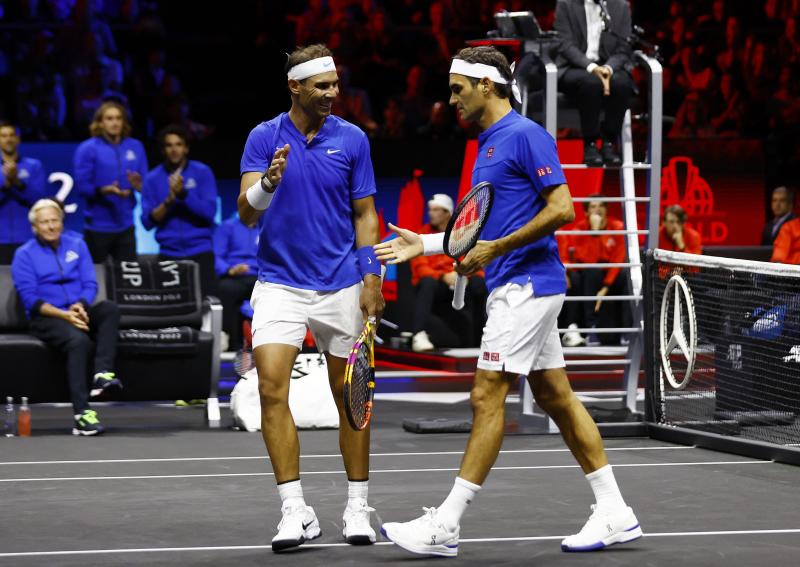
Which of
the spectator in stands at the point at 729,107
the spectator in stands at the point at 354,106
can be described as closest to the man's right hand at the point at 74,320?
the spectator in stands at the point at 354,106

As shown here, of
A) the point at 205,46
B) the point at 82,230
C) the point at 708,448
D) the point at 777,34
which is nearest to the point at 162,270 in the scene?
the point at 82,230

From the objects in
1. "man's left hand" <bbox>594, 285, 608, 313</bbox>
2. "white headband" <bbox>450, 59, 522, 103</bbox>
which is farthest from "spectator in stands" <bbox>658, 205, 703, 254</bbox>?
"white headband" <bbox>450, 59, 522, 103</bbox>

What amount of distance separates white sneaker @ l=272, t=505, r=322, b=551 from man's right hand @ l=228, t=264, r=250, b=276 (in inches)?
290

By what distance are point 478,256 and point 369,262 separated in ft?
2.00

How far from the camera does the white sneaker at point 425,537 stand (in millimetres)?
5227

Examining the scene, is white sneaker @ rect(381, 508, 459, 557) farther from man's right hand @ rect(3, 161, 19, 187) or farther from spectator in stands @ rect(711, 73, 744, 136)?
spectator in stands @ rect(711, 73, 744, 136)

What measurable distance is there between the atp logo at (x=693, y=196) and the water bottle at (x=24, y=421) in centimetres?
793

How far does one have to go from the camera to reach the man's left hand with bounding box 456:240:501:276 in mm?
5281

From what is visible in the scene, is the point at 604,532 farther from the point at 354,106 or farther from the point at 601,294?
the point at 354,106

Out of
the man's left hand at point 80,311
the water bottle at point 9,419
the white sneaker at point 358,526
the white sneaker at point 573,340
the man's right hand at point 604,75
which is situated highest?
the man's right hand at point 604,75

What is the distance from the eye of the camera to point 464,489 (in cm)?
522

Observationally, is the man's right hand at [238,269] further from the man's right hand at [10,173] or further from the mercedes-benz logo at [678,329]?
the mercedes-benz logo at [678,329]

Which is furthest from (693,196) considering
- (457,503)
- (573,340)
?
(457,503)

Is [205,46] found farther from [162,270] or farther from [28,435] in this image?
[28,435]
